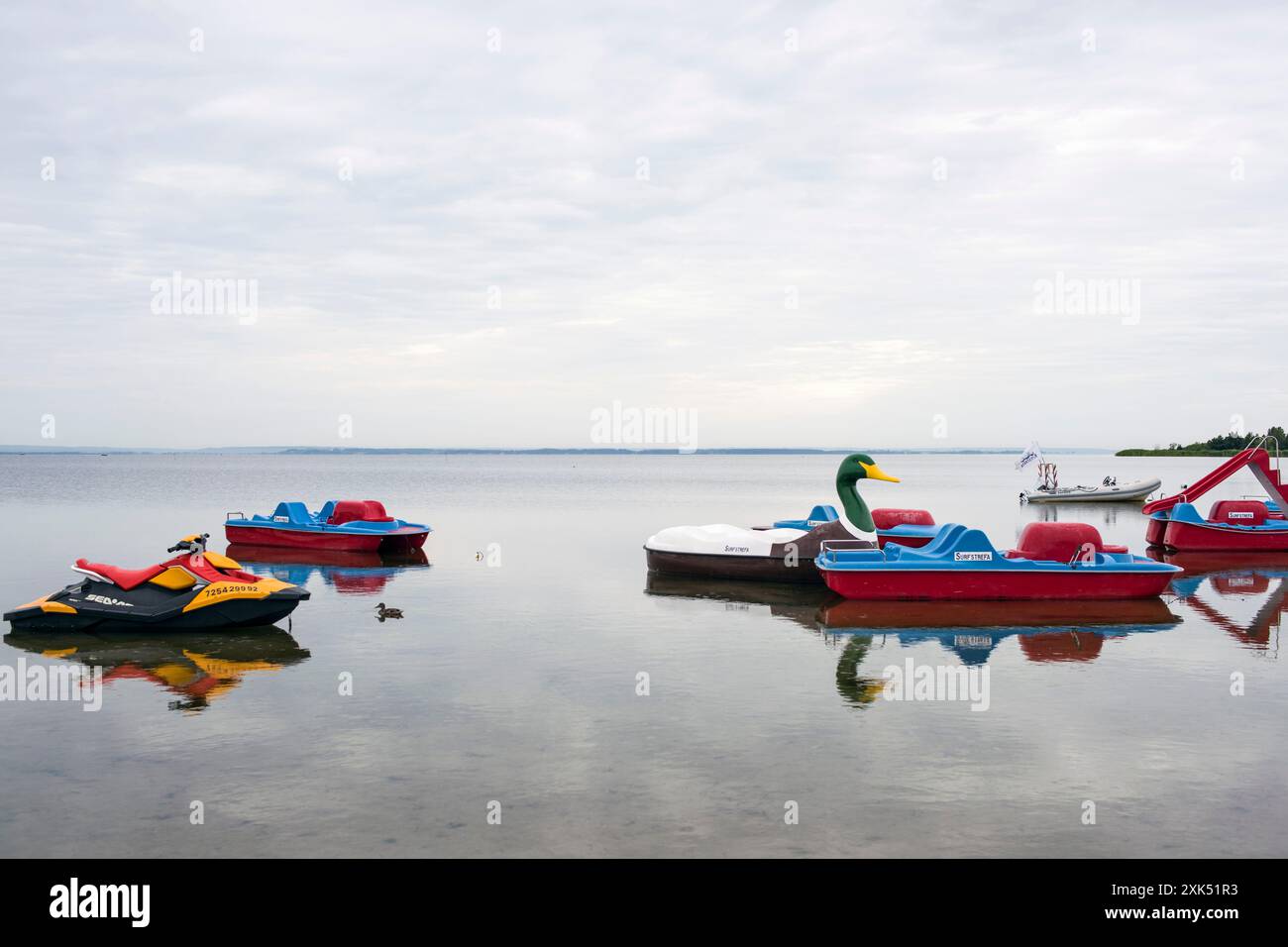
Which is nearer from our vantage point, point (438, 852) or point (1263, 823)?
point (438, 852)

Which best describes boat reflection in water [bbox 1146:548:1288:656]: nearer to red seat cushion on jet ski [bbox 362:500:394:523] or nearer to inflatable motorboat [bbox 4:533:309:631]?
inflatable motorboat [bbox 4:533:309:631]

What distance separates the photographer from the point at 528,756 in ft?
38.9

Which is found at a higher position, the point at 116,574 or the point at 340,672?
the point at 116,574

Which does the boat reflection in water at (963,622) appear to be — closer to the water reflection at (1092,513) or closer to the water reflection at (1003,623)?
the water reflection at (1003,623)

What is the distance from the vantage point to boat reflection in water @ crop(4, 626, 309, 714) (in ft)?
51.6

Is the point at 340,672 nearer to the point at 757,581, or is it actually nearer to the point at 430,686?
the point at 430,686

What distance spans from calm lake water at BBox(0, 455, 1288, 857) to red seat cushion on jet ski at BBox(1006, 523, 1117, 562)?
174 centimetres

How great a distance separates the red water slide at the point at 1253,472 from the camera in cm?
3634

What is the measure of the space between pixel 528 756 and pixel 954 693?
7166mm

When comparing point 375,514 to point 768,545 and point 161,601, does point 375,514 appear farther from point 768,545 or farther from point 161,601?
point 161,601

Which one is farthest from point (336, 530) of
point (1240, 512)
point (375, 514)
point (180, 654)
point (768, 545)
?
point (1240, 512)

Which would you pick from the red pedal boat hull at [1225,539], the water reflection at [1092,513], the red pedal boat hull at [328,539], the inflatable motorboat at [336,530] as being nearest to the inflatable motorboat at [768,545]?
the red pedal boat hull at [328,539]

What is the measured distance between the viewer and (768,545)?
2741cm
